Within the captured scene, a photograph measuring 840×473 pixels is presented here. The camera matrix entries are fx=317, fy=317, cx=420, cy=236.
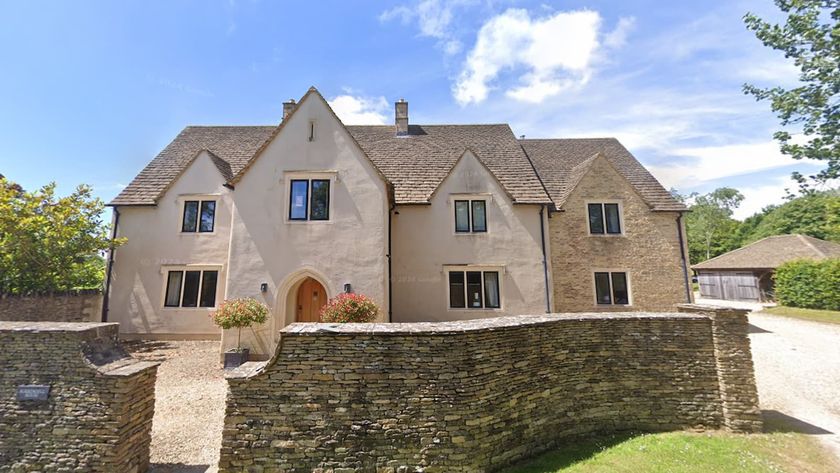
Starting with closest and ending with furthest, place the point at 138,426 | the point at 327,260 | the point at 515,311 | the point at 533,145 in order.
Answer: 1. the point at 138,426
2. the point at 327,260
3. the point at 515,311
4. the point at 533,145

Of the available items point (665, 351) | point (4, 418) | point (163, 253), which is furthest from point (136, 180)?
point (665, 351)

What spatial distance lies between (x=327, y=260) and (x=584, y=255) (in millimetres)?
12975

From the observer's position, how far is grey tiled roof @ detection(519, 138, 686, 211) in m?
17.8

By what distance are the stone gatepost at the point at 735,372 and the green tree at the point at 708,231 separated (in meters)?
64.5

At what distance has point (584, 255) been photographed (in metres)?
16.7

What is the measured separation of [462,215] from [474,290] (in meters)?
3.68

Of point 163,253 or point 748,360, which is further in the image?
point 163,253

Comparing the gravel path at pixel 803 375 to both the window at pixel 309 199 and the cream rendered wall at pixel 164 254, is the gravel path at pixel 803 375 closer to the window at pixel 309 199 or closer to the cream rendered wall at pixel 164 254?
the window at pixel 309 199

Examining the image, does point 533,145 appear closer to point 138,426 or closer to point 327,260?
point 327,260

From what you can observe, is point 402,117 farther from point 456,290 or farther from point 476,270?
point 456,290

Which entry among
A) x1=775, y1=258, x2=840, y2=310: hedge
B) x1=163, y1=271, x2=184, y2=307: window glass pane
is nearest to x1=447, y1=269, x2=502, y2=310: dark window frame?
x1=163, y1=271, x2=184, y2=307: window glass pane

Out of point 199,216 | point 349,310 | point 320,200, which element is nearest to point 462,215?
point 320,200

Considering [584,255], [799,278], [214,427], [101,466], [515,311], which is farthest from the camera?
[799,278]

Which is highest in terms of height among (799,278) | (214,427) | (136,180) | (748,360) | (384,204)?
(136,180)
